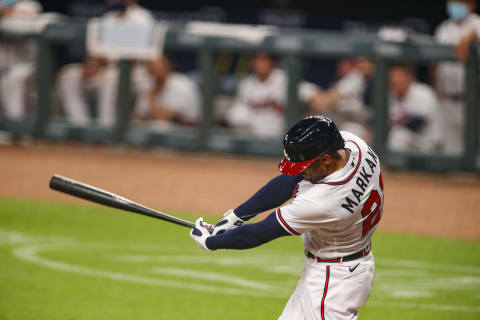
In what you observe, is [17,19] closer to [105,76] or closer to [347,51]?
[105,76]

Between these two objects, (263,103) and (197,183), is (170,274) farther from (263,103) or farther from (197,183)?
(263,103)

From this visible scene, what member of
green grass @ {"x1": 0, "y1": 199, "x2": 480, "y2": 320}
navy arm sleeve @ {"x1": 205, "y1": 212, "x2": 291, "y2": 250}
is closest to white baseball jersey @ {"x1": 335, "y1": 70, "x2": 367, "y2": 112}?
green grass @ {"x1": 0, "y1": 199, "x2": 480, "y2": 320}

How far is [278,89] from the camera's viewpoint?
1187cm

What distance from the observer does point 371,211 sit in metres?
4.18

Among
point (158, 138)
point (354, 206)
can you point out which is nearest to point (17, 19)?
point (158, 138)

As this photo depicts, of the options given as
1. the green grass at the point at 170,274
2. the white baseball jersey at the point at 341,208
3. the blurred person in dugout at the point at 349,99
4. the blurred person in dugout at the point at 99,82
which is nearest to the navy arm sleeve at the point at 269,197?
the white baseball jersey at the point at 341,208

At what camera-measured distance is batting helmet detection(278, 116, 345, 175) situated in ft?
12.9

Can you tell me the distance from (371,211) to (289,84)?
7.62 meters

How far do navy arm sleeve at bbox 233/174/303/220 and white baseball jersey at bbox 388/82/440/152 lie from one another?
6.87 metres

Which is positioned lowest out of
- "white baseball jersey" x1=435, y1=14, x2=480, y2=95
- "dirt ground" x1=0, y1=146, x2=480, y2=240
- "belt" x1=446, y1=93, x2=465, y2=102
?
"dirt ground" x1=0, y1=146, x2=480, y2=240

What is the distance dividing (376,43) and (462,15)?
3.56 ft

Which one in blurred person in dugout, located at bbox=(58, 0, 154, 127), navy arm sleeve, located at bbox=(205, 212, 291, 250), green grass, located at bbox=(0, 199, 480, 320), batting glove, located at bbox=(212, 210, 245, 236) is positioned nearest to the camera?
navy arm sleeve, located at bbox=(205, 212, 291, 250)

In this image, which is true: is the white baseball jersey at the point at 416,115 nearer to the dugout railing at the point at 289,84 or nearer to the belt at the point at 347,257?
the dugout railing at the point at 289,84

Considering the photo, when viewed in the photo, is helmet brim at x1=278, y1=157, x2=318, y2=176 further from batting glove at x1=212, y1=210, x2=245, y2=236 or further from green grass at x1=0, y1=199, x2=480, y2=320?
green grass at x1=0, y1=199, x2=480, y2=320
